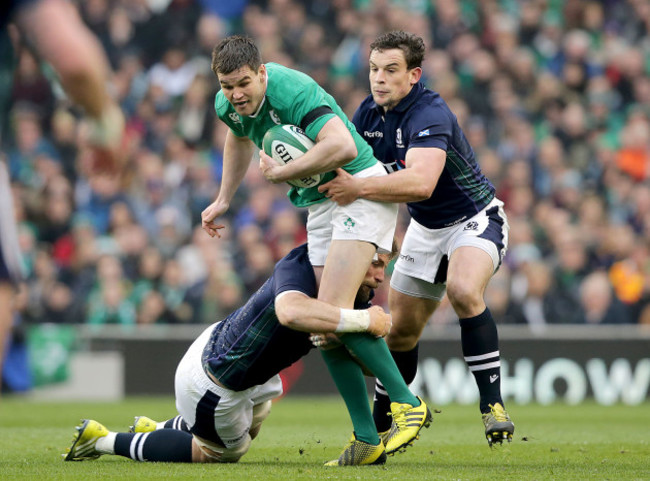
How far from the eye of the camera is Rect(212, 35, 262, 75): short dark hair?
6070 millimetres

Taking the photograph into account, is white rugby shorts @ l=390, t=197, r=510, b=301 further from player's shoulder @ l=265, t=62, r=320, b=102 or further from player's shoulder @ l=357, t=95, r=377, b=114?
player's shoulder @ l=265, t=62, r=320, b=102

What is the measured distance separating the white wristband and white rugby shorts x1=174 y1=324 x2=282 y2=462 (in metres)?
0.59

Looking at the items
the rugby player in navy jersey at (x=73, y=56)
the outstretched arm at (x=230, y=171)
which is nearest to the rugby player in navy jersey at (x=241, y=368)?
the outstretched arm at (x=230, y=171)

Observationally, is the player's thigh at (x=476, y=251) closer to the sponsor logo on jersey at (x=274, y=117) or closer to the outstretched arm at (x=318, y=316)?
the outstretched arm at (x=318, y=316)

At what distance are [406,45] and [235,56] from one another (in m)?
1.37

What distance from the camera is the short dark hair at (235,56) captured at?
6070mm

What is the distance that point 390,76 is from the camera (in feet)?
22.9

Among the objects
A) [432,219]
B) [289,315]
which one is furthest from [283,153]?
[432,219]

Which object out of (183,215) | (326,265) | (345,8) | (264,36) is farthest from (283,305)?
(345,8)

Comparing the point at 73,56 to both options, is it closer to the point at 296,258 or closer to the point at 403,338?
the point at 296,258

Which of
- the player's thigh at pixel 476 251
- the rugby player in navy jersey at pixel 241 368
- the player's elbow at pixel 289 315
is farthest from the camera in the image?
the player's thigh at pixel 476 251

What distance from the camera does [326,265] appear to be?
6.09 metres

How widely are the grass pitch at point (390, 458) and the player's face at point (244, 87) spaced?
6.46 ft

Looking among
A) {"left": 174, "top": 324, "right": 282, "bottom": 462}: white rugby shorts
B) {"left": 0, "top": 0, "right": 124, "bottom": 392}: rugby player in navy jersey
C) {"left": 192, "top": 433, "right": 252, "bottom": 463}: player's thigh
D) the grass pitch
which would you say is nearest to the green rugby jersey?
{"left": 174, "top": 324, "right": 282, "bottom": 462}: white rugby shorts
